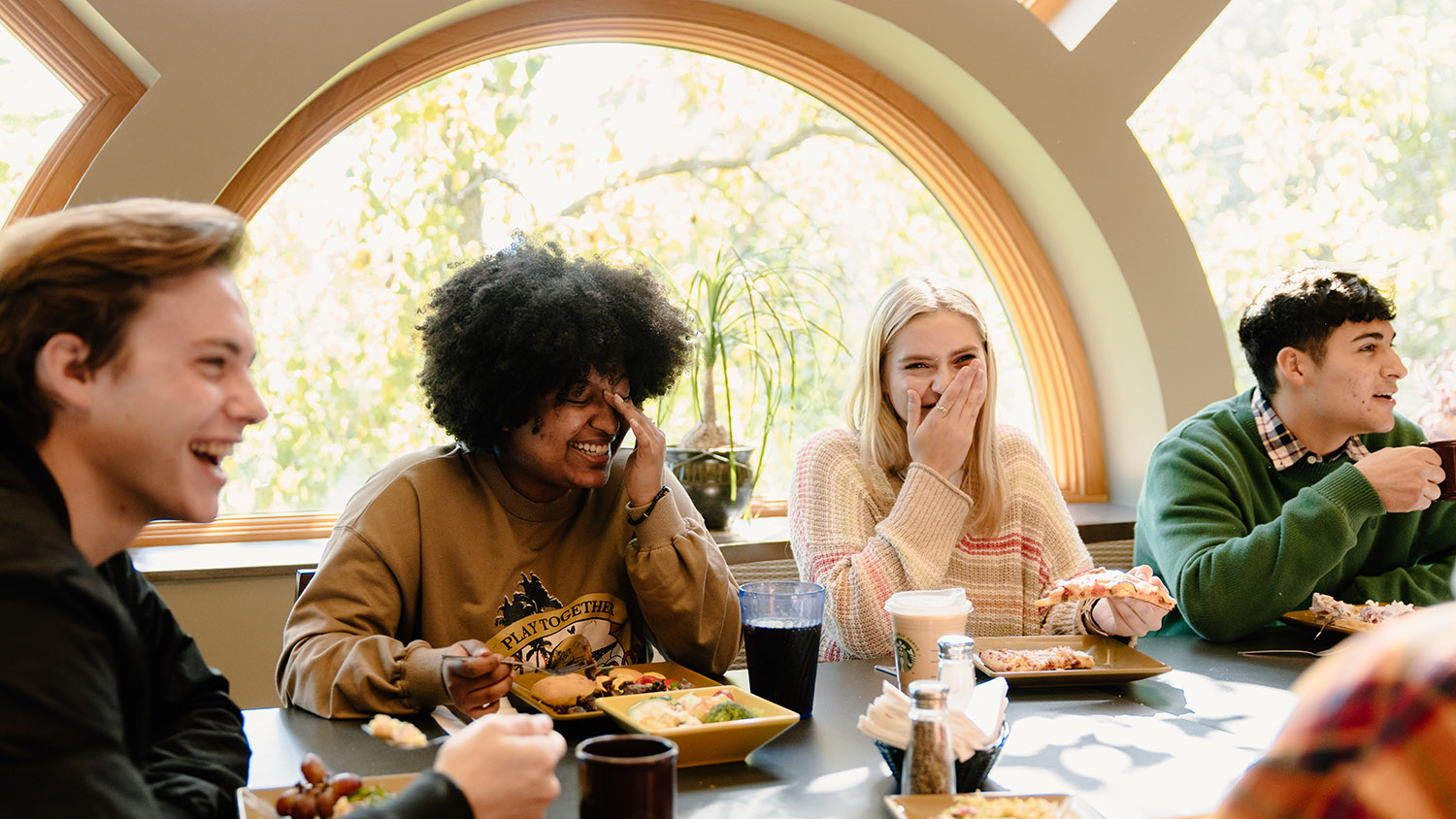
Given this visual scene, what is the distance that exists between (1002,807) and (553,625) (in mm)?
859

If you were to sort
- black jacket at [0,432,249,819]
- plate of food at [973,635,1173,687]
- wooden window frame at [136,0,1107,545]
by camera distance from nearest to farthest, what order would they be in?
black jacket at [0,432,249,819] < plate of food at [973,635,1173,687] < wooden window frame at [136,0,1107,545]

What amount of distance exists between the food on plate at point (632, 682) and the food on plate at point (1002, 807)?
483 millimetres

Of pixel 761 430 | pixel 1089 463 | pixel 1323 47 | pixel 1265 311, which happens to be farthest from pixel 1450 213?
pixel 761 430

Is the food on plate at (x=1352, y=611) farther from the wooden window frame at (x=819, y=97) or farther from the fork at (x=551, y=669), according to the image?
the wooden window frame at (x=819, y=97)

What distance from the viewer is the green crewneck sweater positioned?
78.0 inches

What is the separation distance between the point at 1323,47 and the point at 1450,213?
742mm

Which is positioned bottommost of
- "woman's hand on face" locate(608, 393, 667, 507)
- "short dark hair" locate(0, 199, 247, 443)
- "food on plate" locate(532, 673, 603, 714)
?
"food on plate" locate(532, 673, 603, 714)

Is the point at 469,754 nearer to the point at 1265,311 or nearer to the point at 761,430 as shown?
the point at 1265,311

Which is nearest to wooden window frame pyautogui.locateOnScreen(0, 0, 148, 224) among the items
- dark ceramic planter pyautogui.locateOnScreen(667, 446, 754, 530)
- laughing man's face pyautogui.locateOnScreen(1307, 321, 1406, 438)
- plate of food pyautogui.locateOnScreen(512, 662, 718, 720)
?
dark ceramic planter pyautogui.locateOnScreen(667, 446, 754, 530)

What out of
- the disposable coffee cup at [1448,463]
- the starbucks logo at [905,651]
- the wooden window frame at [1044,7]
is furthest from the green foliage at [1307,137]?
the starbucks logo at [905,651]

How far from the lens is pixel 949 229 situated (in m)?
3.57

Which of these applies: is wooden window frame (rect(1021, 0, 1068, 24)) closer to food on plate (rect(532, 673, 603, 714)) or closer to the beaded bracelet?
the beaded bracelet

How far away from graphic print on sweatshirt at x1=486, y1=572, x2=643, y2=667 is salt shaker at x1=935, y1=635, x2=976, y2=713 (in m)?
0.63

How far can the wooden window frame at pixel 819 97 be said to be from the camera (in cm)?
285
